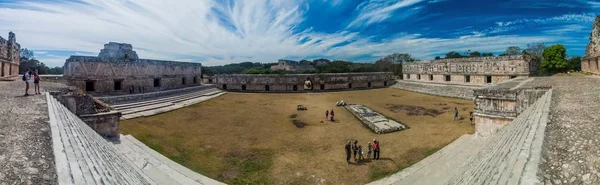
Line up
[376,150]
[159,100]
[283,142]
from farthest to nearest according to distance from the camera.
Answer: [159,100], [283,142], [376,150]

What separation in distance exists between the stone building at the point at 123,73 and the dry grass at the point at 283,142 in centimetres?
839

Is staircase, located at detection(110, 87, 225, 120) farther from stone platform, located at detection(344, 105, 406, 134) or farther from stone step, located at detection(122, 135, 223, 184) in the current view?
stone platform, located at detection(344, 105, 406, 134)

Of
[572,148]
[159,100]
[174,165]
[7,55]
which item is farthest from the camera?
[159,100]

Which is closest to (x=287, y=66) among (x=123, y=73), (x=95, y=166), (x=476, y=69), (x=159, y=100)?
(x=476, y=69)

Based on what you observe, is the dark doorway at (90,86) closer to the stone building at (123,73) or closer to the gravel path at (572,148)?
the stone building at (123,73)

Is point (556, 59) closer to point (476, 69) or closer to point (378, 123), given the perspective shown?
point (476, 69)

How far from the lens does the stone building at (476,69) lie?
2464cm

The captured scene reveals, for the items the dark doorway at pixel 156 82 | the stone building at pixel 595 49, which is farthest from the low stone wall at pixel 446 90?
the dark doorway at pixel 156 82

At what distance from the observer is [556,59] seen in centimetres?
2725

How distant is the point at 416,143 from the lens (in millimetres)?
9922

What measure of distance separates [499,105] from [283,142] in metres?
7.86

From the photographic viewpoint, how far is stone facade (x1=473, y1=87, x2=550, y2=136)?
27.0 ft

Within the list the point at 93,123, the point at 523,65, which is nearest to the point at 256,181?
the point at 93,123

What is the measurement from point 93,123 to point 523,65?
31.8 meters
